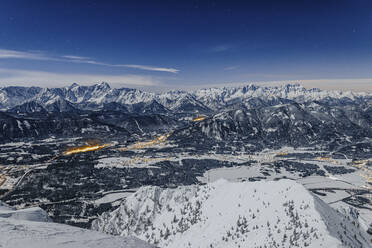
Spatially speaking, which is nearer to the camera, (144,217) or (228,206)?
(228,206)

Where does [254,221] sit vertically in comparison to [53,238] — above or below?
below

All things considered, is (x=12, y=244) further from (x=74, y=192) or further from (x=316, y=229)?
(x=74, y=192)

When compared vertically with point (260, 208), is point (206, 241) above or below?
below

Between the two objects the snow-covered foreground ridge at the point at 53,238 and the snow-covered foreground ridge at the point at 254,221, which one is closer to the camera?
the snow-covered foreground ridge at the point at 53,238

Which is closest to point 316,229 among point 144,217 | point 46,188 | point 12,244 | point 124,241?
point 124,241

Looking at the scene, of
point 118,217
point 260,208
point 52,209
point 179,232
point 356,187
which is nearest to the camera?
point 260,208

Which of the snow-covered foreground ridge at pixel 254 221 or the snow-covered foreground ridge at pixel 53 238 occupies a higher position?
the snow-covered foreground ridge at pixel 53 238

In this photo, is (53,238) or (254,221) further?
(254,221)

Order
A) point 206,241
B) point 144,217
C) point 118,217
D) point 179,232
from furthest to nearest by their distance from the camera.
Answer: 1. point 118,217
2. point 144,217
3. point 179,232
4. point 206,241
